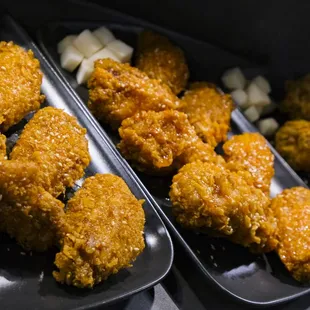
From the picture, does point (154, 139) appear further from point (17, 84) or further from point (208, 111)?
point (17, 84)

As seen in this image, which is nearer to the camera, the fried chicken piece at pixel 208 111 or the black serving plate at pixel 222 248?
the black serving plate at pixel 222 248

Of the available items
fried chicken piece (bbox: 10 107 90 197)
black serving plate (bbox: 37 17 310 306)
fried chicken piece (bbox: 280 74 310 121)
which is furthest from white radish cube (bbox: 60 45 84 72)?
fried chicken piece (bbox: 280 74 310 121)

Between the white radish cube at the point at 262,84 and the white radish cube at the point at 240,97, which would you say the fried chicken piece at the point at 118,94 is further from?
the white radish cube at the point at 262,84

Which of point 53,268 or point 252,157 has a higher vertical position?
point 53,268

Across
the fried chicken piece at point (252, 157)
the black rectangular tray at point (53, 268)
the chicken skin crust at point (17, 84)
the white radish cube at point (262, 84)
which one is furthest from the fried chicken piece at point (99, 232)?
the white radish cube at point (262, 84)

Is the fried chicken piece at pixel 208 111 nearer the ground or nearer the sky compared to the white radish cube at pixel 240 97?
nearer the sky

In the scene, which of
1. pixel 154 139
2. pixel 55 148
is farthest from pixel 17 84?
pixel 154 139

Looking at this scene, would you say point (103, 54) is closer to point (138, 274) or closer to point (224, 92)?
point (224, 92)
